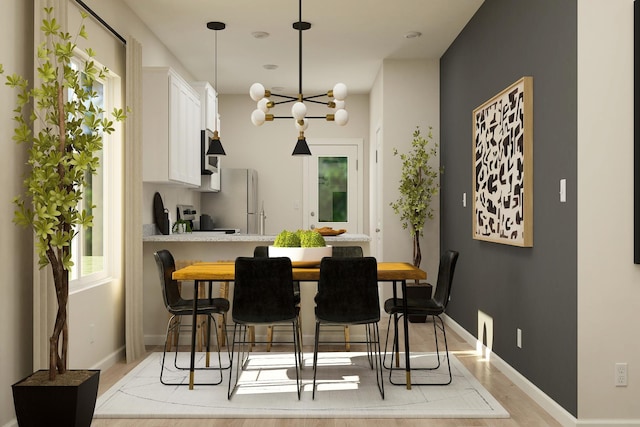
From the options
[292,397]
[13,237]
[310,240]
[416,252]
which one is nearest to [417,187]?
[416,252]

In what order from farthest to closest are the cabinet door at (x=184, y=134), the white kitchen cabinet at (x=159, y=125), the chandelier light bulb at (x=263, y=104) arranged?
the cabinet door at (x=184, y=134), the white kitchen cabinet at (x=159, y=125), the chandelier light bulb at (x=263, y=104)

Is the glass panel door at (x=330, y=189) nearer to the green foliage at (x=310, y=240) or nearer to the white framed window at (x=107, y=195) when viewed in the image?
the white framed window at (x=107, y=195)

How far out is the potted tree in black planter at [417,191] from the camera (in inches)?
255

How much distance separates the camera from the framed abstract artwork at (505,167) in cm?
390

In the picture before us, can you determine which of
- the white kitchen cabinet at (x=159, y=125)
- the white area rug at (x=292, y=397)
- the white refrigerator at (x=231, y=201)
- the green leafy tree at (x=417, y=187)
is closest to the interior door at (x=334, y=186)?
the white refrigerator at (x=231, y=201)

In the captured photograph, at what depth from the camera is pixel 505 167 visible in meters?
4.35

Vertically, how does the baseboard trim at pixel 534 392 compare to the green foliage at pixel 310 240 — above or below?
below

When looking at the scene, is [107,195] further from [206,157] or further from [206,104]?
[206,104]

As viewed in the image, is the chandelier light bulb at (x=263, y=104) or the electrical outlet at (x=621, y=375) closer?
the electrical outlet at (x=621, y=375)

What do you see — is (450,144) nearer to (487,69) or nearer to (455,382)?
(487,69)

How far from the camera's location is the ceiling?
5152 millimetres

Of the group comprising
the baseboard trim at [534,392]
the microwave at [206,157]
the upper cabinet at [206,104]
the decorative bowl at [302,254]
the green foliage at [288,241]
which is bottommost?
the baseboard trim at [534,392]

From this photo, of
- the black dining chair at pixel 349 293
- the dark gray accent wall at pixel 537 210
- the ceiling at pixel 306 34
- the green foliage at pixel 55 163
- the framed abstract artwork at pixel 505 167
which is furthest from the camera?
the ceiling at pixel 306 34

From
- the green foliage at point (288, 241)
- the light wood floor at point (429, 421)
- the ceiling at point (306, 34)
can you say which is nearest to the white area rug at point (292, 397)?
the light wood floor at point (429, 421)
